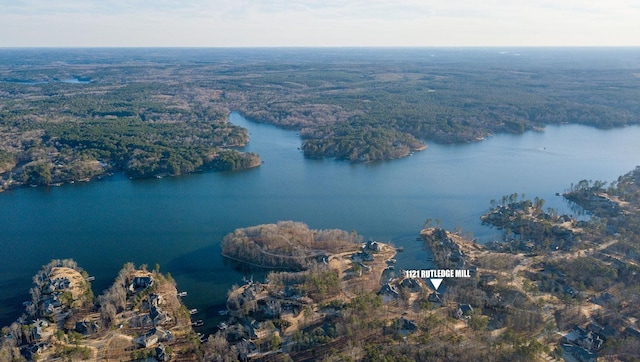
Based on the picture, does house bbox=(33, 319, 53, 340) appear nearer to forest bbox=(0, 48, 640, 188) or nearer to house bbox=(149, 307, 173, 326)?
house bbox=(149, 307, 173, 326)

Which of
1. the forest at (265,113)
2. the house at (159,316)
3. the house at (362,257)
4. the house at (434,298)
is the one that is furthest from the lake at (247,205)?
the house at (434,298)

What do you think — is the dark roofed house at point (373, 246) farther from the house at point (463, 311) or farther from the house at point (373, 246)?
the house at point (463, 311)

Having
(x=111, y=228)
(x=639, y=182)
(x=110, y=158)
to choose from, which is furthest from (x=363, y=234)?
(x=110, y=158)

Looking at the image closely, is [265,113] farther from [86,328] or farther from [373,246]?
[86,328]

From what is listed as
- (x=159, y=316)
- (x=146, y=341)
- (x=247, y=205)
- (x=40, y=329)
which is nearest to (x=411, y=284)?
(x=159, y=316)

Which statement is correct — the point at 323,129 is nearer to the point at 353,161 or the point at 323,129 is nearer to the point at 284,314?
the point at 353,161
